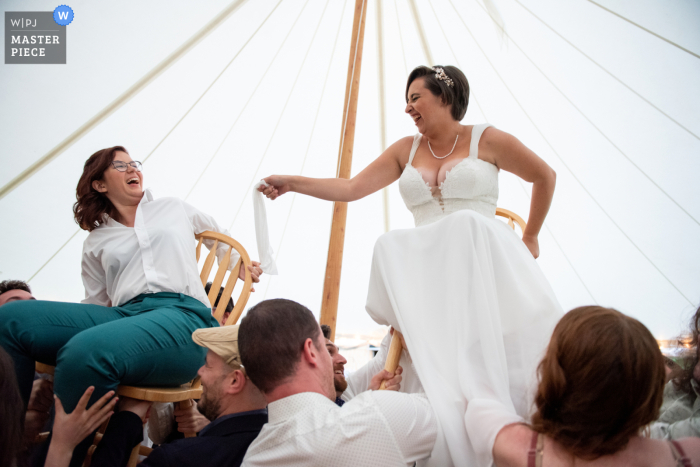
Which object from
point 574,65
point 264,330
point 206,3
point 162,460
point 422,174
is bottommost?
point 162,460

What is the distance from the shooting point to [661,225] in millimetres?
3047

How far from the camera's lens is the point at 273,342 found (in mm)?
986

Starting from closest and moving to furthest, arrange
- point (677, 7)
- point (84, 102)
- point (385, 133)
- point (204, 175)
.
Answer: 1. point (677, 7)
2. point (84, 102)
3. point (204, 175)
4. point (385, 133)

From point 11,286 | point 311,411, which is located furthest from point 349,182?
point 11,286

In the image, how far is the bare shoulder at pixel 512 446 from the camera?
2.57 ft

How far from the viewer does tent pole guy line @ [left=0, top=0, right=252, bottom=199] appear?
120 inches

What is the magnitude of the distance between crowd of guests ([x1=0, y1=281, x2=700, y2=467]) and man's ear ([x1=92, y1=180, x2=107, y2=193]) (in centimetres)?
84

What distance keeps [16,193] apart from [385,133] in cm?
285

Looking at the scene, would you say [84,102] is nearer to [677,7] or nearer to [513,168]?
[513,168]

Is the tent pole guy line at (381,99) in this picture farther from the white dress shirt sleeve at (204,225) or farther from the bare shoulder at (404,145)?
the white dress shirt sleeve at (204,225)

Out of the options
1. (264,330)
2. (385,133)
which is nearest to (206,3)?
(385,133)

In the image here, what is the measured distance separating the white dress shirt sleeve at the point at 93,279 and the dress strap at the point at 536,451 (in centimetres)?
156

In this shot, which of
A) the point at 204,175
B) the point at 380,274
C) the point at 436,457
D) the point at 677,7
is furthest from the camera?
the point at 204,175

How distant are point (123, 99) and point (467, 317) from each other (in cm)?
296
